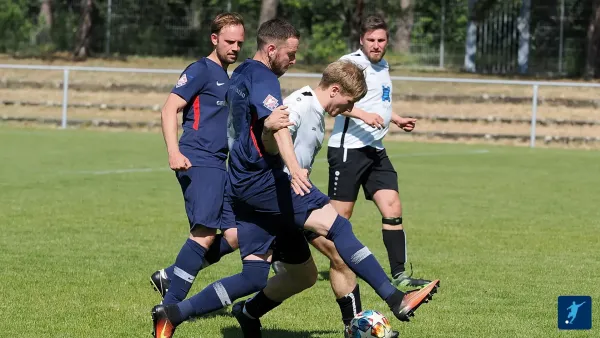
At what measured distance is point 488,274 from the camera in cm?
950

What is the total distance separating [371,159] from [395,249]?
0.75 metres

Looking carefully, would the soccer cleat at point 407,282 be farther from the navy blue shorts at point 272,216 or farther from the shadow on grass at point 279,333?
the navy blue shorts at point 272,216

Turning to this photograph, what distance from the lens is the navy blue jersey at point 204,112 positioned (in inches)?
297

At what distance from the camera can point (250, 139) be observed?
6.50m

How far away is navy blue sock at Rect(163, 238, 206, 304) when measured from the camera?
23.2 feet

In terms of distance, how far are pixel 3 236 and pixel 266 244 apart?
5.17 m

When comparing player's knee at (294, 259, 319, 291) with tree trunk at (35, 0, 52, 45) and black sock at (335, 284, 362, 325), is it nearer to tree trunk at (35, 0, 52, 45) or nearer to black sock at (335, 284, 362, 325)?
black sock at (335, 284, 362, 325)

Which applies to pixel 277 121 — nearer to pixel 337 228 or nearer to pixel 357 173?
pixel 337 228

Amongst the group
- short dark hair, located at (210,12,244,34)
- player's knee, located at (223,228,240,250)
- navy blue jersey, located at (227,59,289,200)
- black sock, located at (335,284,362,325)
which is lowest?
black sock, located at (335,284,362,325)

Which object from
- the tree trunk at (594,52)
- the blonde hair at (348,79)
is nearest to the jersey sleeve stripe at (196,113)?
the blonde hair at (348,79)

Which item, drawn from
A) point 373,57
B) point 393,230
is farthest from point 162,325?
point 373,57

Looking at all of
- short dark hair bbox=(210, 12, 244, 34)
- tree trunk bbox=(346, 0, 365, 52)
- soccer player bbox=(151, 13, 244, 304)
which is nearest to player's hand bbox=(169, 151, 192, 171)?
soccer player bbox=(151, 13, 244, 304)

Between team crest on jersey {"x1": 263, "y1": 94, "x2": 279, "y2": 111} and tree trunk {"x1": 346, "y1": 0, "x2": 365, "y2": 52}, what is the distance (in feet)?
90.8

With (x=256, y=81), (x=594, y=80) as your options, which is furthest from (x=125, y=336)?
(x=594, y=80)
